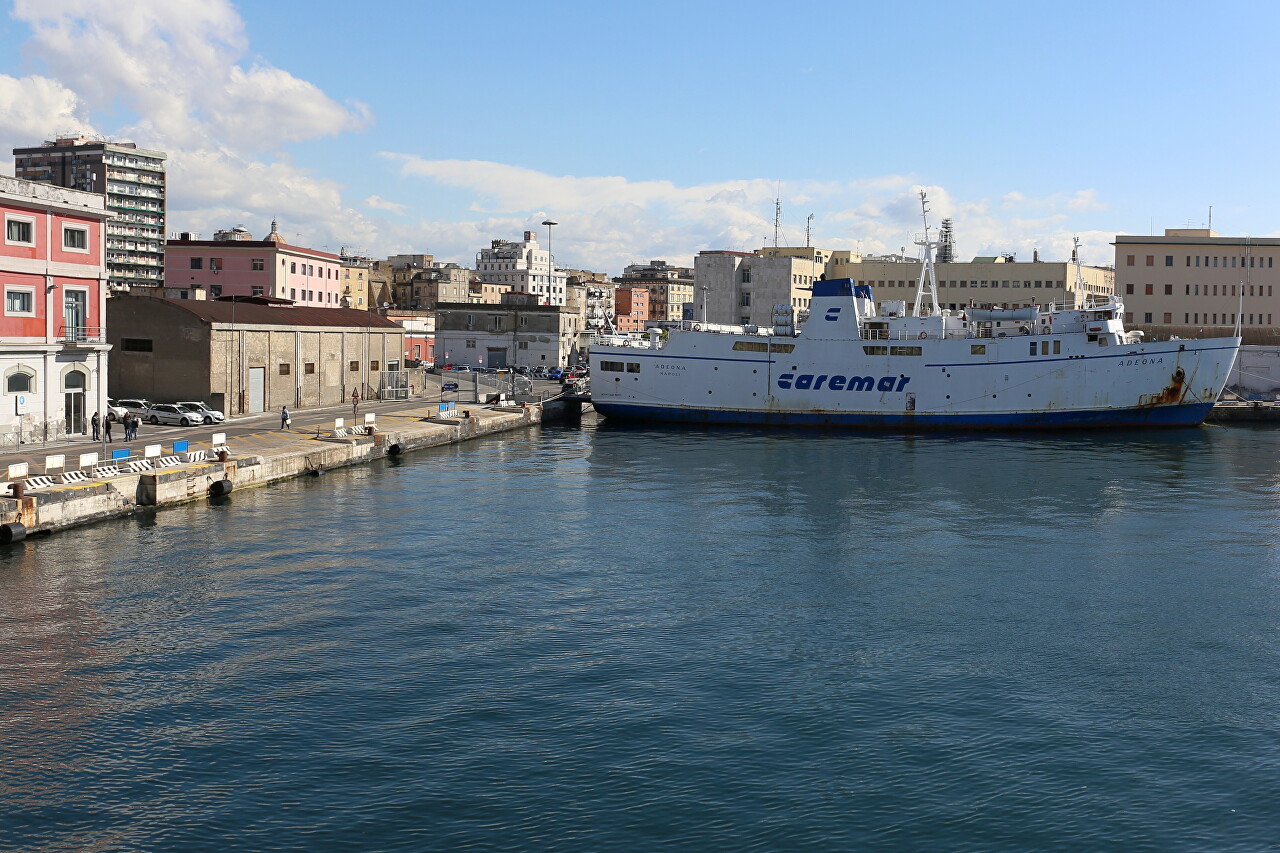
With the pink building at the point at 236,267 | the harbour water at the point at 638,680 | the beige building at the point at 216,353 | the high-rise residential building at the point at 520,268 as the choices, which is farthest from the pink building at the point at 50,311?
the high-rise residential building at the point at 520,268

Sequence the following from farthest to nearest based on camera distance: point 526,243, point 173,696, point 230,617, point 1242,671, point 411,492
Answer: point 526,243, point 411,492, point 230,617, point 1242,671, point 173,696

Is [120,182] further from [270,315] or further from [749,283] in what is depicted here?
[270,315]

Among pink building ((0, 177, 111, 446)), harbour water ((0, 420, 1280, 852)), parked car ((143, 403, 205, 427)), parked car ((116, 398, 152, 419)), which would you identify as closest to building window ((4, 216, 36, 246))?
pink building ((0, 177, 111, 446))

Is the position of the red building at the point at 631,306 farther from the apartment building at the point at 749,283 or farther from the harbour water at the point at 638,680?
the harbour water at the point at 638,680

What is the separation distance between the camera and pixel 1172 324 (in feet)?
292

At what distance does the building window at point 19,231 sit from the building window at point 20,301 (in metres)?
1.57

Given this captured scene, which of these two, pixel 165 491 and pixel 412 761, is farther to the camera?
pixel 165 491

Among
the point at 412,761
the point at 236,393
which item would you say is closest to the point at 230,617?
the point at 412,761

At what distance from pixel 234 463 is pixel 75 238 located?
11980mm

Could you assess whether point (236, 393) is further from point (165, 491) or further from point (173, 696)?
point (173, 696)

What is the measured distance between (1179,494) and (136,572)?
111ft

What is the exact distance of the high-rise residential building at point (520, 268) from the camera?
17775 centimetres

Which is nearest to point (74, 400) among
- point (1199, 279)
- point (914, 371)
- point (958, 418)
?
point (914, 371)

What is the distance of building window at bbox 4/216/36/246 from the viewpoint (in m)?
37.4
